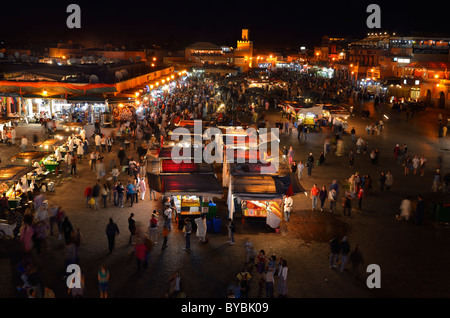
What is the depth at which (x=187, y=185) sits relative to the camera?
12133mm

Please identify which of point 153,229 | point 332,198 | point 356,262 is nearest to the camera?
point 356,262

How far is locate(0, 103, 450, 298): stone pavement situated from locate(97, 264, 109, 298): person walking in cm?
31

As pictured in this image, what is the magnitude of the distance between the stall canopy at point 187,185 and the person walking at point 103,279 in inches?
149

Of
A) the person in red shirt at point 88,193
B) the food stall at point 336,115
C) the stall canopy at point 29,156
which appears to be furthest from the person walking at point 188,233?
the food stall at point 336,115

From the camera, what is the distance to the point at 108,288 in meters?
8.81

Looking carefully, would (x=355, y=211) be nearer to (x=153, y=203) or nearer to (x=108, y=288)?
(x=153, y=203)

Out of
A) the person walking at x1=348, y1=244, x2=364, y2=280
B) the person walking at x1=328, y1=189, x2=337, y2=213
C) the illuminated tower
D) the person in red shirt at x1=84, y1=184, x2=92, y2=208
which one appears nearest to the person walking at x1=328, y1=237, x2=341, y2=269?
the person walking at x1=348, y1=244, x2=364, y2=280

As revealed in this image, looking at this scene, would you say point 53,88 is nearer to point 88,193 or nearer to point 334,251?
point 88,193

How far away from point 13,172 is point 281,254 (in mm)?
7764

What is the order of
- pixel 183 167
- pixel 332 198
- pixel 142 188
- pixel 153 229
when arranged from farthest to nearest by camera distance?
pixel 142 188 → pixel 183 167 → pixel 332 198 → pixel 153 229

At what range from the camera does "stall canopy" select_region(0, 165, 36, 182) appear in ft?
39.9

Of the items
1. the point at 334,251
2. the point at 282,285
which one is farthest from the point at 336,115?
the point at 282,285
